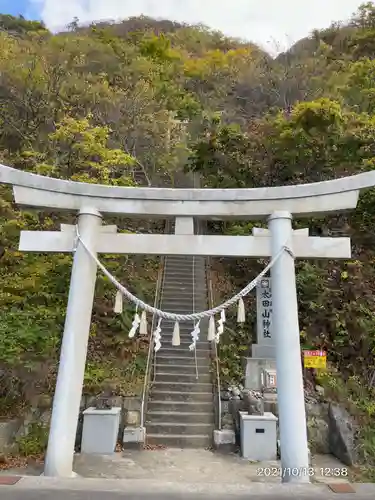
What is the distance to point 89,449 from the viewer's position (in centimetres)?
728

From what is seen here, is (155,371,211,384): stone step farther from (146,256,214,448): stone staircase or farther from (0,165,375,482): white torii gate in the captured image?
(0,165,375,482): white torii gate

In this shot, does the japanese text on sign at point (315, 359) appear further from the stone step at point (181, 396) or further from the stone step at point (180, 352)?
the stone step at point (180, 352)

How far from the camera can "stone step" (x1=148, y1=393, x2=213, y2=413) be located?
A: 27.5 feet

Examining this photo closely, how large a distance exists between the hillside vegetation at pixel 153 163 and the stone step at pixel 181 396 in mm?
506

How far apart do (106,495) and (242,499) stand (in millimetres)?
1346

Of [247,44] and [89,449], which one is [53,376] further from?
[247,44]

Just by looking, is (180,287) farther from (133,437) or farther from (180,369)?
(133,437)

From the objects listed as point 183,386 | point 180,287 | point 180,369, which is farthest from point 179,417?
point 180,287

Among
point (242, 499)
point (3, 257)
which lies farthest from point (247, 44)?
point (242, 499)

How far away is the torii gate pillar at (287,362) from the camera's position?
5312 mm

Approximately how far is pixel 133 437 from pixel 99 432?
1.99 ft

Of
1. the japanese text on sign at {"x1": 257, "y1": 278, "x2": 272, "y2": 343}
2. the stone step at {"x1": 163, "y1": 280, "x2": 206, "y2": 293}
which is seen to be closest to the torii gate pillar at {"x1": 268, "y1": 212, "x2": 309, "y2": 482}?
the japanese text on sign at {"x1": 257, "y1": 278, "x2": 272, "y2": 343}
